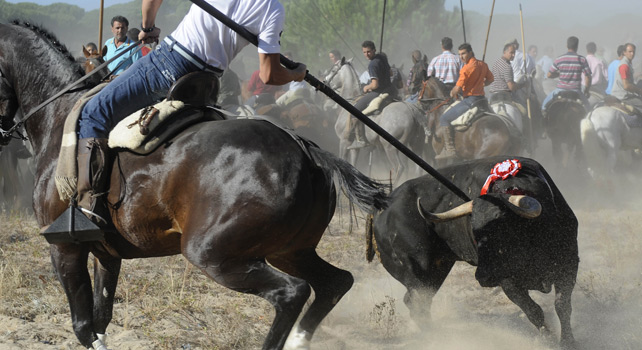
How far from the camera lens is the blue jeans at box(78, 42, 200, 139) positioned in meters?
4.18

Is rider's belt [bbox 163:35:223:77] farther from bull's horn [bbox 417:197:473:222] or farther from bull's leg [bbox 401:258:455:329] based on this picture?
bull's leg [bbox 401:258:455:329]

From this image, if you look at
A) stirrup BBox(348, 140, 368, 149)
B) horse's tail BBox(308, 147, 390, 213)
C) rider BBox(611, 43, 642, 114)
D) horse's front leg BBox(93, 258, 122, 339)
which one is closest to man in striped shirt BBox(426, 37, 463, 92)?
stirrup BBox(348, 140, 368, 149)

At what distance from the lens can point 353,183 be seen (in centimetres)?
426

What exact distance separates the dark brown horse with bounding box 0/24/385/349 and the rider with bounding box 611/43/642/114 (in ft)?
38.3

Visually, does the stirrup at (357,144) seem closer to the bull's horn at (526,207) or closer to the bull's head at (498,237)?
the bull's head at (498,237)

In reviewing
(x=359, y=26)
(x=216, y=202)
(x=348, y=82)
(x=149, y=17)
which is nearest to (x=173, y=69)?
(x=149, y=17)

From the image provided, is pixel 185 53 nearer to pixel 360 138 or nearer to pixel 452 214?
pixel 452 214

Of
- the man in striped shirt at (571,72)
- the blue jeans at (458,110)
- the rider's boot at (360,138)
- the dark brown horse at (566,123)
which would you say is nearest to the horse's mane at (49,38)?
the blue jeans at (458,110)

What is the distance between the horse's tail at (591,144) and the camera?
1377cm

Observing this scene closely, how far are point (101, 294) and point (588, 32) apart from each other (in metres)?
79.3

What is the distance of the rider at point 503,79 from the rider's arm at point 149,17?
35.5ft

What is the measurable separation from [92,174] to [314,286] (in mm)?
1566

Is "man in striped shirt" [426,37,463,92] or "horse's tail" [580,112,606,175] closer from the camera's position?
"horse's tail" [580,112,606,175]

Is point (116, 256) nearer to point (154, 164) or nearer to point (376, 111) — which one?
point (154, 164)
